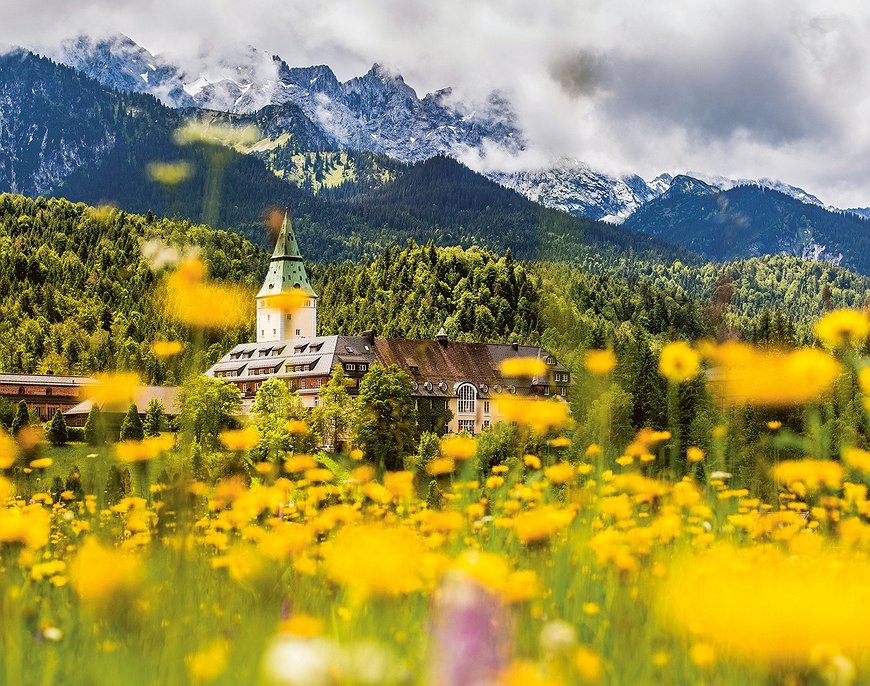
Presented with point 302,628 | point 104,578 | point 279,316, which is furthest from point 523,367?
point 279,316

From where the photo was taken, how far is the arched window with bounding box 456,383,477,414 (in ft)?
275

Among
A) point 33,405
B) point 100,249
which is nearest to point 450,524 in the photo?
point 33,405

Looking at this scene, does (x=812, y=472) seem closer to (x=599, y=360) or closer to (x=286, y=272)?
(x=599, y=360)

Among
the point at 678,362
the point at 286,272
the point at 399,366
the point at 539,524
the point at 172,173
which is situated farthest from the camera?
the point at 286,272

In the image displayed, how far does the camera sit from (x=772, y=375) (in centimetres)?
607

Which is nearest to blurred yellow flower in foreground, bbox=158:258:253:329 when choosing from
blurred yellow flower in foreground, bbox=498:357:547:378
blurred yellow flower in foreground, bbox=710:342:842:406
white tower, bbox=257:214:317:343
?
blurred yellow flower in foreground, bbox=498:357:547:378

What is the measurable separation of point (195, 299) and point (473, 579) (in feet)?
8.54

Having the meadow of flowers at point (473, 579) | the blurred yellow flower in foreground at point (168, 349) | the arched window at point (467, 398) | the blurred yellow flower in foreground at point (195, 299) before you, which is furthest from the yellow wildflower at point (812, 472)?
the arched window at point (467, 398)

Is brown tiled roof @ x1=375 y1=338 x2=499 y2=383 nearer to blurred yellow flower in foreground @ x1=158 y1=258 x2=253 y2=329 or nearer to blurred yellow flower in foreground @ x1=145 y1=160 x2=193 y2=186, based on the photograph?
blurred yellow flower in foreground @ x1=158 y1=258 x2=253 y2=329

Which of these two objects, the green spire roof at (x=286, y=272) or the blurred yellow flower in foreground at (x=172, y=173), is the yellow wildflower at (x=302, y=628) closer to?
the blurred yellow flower in foreground at (x=172, y=173)

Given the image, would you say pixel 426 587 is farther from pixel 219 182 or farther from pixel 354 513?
pixel 219 182

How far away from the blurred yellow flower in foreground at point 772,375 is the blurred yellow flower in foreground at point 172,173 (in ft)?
11.0

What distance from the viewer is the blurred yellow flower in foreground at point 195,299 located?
422 centimetres

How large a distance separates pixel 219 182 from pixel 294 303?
1.87 m
